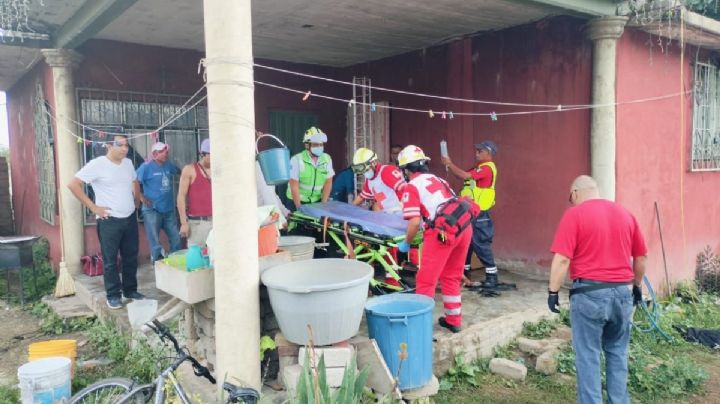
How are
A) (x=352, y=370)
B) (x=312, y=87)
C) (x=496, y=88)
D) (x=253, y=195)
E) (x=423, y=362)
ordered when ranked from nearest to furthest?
1. (x=352, y=370)
2. (x=253, y=195)
3. (x=423, y=362)
4. (x=496, y=88)
5. (x=312, y=87)

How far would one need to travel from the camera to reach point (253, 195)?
3490 mm

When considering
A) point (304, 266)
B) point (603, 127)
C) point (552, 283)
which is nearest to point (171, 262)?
point (304, 266)

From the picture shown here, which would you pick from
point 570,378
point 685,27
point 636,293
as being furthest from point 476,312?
point 685,27

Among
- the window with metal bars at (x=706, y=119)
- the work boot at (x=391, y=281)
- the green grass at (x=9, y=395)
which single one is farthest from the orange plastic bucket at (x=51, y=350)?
the window with metal bars at (x=706, y=119)

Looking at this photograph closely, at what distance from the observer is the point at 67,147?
6656 millimetres

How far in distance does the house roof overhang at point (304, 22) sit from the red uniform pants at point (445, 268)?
8.65ft

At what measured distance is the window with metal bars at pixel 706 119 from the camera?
7574 millimetres

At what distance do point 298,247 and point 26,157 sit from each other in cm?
827

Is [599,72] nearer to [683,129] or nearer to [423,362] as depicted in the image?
[683,129]

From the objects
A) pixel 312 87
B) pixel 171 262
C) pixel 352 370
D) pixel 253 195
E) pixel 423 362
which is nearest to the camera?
pixel 352 370

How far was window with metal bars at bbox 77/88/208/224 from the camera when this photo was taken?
23.5 feet

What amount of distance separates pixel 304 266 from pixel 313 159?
7.34 feet

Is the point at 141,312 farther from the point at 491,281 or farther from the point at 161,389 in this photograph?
the point at 491,281

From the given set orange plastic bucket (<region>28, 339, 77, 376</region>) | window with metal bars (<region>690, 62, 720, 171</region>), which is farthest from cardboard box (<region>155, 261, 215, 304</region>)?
window with metal bars (<region>690, 62, 720, 171</region>)
